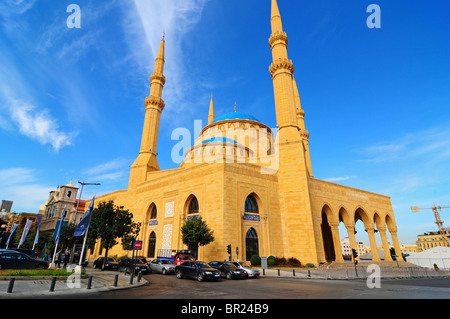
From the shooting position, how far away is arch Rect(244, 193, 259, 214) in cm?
2705

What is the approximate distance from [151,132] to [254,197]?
19.8 meters

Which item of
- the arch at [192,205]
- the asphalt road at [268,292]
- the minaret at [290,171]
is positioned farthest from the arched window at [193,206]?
the asphalt road at [268,292]

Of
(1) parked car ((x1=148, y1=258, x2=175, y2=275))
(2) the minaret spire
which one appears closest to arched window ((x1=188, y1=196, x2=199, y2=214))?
(1) parked car ((x1=148, y1=258, x2=175, y2=275))

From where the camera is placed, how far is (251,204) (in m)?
27.5

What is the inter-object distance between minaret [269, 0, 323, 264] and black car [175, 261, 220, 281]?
13.5 metres

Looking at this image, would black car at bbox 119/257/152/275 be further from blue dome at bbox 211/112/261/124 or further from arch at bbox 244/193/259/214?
blue dome at bbox 211/112/261/124

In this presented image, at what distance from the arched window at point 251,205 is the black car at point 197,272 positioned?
40.5 ft

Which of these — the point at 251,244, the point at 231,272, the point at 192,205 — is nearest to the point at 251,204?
the point at 251,244
